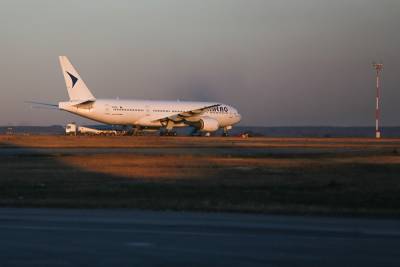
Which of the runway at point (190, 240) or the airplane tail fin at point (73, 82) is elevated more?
the airplane tail fin at point (73, 82)

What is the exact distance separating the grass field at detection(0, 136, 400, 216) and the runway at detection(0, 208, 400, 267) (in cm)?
246

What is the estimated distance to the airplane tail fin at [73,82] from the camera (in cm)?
7456

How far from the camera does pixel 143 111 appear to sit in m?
77.1

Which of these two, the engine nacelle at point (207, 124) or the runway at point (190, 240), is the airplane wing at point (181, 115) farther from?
the runway at point (190, 240)

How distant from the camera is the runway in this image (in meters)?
10.4

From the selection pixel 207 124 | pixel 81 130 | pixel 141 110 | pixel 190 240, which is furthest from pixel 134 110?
pixel 190 240

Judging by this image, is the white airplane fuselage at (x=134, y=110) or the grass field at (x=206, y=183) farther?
the white airplane fuselage at (x=134, y=110)

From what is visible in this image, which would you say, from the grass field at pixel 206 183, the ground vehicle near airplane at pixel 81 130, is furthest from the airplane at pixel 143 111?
the grass field at pixel 206 183

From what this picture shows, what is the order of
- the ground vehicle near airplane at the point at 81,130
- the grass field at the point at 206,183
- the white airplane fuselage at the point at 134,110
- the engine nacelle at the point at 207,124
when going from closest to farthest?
1. the grass field at the point at 206,183
2. the white airplane fuselage at the point at 134,110
3. the engine nacelle at the point at 207,124
4. the ground vehicle near airplane at the point at 81,130

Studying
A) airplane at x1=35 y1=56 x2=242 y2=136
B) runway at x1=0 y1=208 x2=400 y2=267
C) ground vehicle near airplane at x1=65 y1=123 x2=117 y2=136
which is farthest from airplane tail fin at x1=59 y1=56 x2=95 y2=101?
runway at x1=0 y1=208 x2=400 y2=267

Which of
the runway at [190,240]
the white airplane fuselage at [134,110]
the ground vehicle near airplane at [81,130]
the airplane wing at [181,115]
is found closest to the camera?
the runway at [190,240]

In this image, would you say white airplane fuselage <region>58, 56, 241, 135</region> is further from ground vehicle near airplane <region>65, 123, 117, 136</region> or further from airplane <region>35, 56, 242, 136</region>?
ground vehicle near airplane <region>65, 123, 117, 136</region>

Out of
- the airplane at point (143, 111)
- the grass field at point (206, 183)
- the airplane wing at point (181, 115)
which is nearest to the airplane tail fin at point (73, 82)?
the airplane at point (143, 111)

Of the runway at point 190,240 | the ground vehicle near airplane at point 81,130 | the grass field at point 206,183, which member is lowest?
the runway at point 190,240
